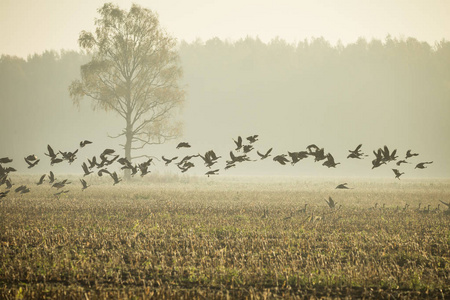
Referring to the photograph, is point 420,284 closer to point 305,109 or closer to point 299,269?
point 299,269

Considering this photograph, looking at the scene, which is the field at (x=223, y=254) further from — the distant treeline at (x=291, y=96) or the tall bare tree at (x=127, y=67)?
the distant treeline at (x=291, y=96)

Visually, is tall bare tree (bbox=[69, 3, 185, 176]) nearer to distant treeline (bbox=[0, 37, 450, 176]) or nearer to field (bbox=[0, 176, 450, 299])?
field (bbox=[0, 176, 450, 299])

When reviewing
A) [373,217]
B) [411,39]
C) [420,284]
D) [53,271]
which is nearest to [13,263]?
[53,271]

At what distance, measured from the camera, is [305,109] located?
7400 cm

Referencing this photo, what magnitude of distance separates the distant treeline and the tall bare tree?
37.8m

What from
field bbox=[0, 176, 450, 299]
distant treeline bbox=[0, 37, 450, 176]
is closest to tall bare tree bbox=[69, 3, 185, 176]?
field bbox=[0, 176, 450, 299]

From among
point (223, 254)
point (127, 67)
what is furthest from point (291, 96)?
point (223, 254)

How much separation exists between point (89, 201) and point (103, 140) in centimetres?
6202

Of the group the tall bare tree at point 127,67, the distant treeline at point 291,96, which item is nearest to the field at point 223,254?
the tall bare tree at point 127,67

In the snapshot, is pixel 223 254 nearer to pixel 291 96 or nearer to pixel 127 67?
pixel 127 67

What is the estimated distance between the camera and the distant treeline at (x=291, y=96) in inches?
2744

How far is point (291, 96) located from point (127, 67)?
44.5m

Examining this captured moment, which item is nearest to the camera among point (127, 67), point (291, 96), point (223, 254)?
point (223, 254)

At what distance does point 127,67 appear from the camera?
3466 cm
